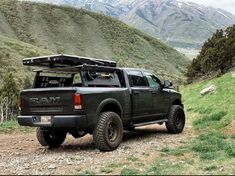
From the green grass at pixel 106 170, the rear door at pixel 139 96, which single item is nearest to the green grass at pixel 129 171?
the green grass at pixel 106 170

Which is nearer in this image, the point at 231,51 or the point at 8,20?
the point at 231,51

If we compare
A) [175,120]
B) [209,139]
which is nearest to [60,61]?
[209,139]

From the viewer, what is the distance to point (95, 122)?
35.0ft

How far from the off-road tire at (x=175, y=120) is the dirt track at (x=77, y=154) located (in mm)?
239

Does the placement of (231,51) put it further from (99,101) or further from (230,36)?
(99,101)

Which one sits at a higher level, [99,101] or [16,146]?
[99,101]

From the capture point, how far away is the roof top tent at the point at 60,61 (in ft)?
35.4

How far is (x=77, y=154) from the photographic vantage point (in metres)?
10.7

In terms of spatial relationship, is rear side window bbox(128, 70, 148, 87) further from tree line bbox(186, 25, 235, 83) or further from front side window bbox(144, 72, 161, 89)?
tree line bbox(186, 25, 235, 83)

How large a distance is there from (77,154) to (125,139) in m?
2.86

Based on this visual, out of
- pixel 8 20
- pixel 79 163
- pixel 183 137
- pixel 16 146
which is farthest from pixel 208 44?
pixel 8 20

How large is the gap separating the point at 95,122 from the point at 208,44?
20.9 metres

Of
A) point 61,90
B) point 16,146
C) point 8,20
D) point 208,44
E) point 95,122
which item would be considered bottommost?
point 16,146

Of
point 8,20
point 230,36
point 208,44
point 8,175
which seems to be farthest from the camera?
point 8,20
